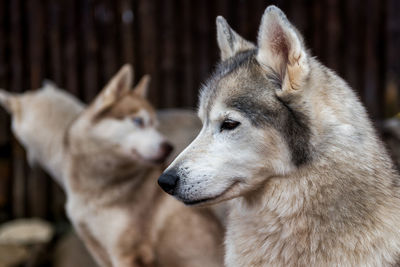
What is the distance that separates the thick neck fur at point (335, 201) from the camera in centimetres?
250

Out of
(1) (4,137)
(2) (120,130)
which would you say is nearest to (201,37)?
(2) (120,130)

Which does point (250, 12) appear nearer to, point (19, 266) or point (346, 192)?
point (19, 266)

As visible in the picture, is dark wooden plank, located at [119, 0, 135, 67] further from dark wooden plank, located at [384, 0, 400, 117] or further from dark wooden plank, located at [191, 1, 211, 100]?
dark wooden plank, located at [384, 0, 400, 117]

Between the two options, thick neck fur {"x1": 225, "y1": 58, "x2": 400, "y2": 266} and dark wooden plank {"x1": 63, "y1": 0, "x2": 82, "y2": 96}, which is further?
dark wooden plank {"x1": 63, "y1": 0, "x2": 82, "y2": 96}

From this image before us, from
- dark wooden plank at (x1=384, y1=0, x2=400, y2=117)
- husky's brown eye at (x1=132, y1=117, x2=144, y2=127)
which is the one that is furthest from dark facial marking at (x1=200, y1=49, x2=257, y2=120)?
dark wooden plank at (x1=384, y1=0, x2=400, y2=117)

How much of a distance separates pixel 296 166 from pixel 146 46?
482 cm

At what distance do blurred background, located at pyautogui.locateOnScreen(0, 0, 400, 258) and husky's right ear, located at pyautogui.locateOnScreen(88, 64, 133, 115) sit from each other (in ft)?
7.36

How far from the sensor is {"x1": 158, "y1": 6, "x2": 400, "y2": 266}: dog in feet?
8.21

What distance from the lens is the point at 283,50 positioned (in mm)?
2584

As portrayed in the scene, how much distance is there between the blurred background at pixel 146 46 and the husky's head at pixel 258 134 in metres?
4.43

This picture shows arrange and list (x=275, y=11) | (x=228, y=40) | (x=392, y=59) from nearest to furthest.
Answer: (x=275, y=11), (x=228, y=40), (x=392, y=59)

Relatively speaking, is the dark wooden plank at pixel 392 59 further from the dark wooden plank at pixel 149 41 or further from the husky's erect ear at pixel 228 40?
the husky's erect ear at pixel 228 40

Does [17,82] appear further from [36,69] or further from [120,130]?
[120,130]

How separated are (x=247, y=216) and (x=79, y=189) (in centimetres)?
230
